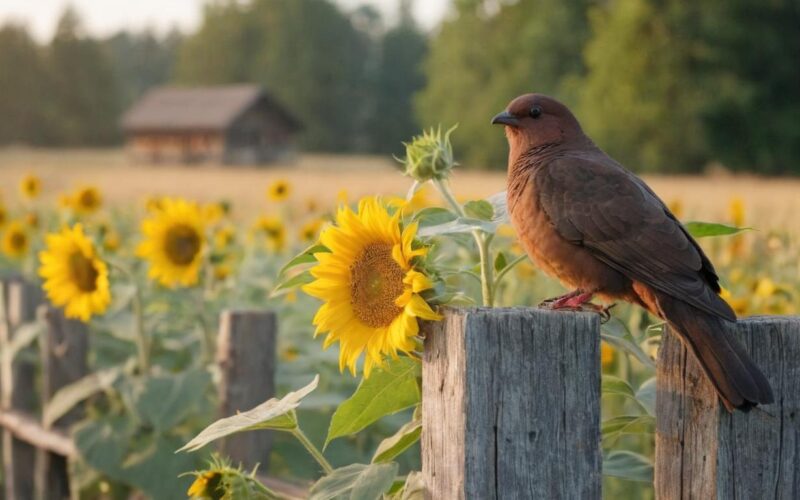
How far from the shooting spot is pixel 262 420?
166 centimetres

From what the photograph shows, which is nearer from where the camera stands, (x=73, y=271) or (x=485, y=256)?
(x=485, y=256)

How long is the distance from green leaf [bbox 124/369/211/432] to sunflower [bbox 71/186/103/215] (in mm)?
2045

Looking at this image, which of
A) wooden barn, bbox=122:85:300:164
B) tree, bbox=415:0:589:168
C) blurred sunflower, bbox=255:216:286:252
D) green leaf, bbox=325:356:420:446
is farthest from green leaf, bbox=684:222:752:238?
wooden barn, bbox=122:85:300:164

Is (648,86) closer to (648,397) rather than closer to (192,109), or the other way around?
(192,109)

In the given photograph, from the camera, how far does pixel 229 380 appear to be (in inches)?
114

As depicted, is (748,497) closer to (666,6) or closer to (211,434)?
(211,434)

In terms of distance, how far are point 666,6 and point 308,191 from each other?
17.0m

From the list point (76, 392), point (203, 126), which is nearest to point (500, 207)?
point (76, 392)

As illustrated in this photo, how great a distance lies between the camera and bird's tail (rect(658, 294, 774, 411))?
1.44 metres

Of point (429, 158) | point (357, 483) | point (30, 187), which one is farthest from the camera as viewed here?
point (30, 187)

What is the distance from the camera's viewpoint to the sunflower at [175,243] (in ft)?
11.3

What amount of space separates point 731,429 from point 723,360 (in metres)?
0.14

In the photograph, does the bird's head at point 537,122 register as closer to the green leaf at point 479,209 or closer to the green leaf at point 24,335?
the green leaf at point 479,209

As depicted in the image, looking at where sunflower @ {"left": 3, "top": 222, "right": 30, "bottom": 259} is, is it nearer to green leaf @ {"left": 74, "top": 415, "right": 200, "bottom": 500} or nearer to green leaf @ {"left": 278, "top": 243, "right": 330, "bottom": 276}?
green leaf @ {"left": 74, "top": 415, "right": 200, "bottom": 500}
